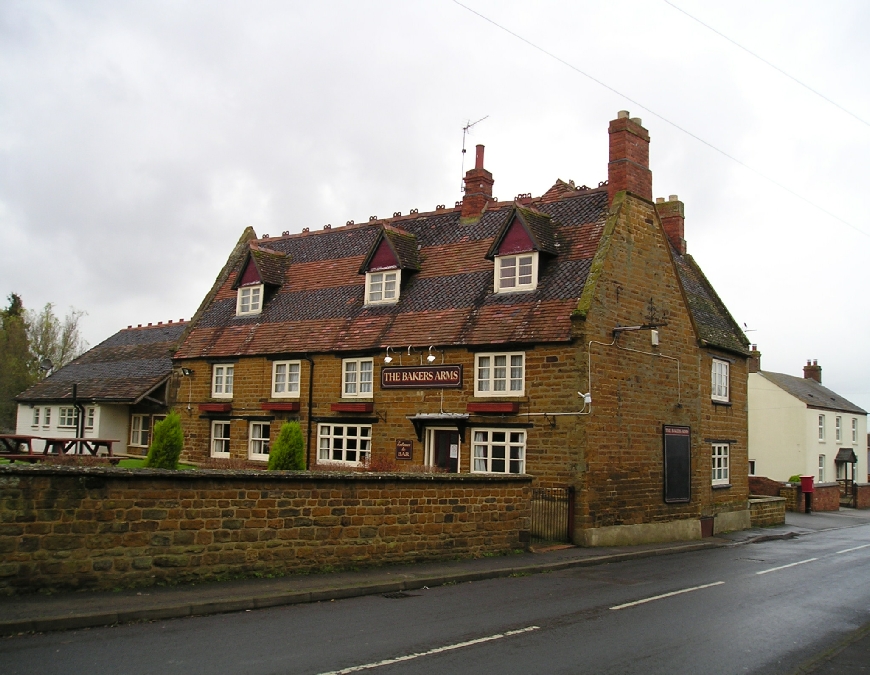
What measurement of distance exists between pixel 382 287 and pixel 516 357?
21.3 ft

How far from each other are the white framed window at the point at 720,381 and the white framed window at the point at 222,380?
1636 cm

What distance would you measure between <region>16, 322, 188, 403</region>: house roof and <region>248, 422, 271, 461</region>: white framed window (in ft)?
31.1

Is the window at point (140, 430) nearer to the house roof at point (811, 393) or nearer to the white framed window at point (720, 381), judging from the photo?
the white framed window at point (720, 381)

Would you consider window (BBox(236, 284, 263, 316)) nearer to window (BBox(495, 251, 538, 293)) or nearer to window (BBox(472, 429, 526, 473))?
window (BBox(495, 251, 538, 293))

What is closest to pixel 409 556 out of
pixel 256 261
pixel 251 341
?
pixel 251 341

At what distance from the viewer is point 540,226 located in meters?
22.8

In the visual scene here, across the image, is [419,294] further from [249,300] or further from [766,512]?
[766,512]

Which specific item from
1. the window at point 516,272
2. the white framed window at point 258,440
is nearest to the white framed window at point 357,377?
the white framed window at point 258,440

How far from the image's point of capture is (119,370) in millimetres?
38688

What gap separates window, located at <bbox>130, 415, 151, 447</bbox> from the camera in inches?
1379

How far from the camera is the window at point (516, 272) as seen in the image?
2225 centimetres

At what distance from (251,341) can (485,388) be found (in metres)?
9.89

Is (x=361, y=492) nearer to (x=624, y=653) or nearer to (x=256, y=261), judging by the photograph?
(x=624, y=653)

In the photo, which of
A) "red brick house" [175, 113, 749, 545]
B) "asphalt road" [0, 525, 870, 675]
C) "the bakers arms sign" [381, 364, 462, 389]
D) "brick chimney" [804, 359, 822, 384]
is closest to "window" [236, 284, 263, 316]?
"red brick house" [175, 113, 749, 545]
